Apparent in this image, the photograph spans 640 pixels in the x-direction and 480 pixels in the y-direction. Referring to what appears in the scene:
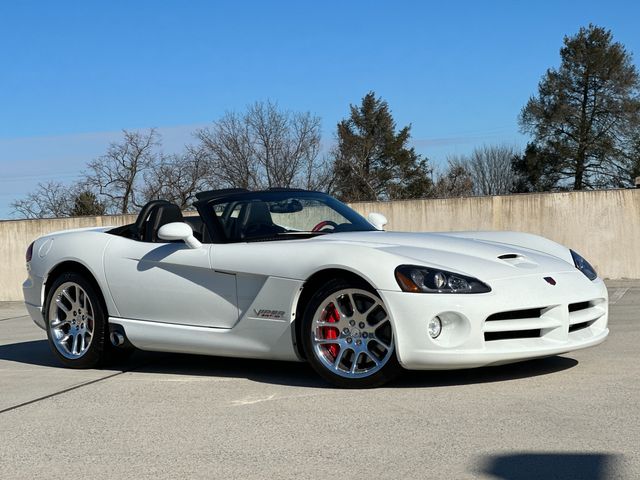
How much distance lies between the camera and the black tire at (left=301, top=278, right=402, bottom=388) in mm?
5215

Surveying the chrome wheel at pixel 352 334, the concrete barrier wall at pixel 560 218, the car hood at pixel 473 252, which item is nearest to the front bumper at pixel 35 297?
the car hood at pixel 473 252

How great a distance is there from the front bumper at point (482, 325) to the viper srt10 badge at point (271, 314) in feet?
2.57

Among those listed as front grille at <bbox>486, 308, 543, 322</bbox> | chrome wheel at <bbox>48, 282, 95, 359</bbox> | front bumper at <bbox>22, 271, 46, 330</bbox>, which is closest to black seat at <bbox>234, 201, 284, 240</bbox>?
chrome wheel at <bbox>48, 282, 95, 359</bbox>

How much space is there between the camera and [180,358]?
718 centimetres

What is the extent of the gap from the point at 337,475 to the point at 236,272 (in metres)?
2.49

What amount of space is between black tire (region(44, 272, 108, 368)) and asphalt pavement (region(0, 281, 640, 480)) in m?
0.24

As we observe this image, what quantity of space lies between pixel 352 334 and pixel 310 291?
16.4 inches

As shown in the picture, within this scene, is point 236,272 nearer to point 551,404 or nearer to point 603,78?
point 551,404

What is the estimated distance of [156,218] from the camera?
668 cm

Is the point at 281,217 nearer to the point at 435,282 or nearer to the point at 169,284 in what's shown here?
the point at 169,284

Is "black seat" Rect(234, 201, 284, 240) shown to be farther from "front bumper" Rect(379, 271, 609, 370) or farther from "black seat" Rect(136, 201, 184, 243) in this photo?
"front bumper" Rect(379, 271, 609, 370)

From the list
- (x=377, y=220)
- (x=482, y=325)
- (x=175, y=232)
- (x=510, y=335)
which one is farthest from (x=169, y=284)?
(x=510, y=335)

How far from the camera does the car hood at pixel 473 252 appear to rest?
523 centimetres

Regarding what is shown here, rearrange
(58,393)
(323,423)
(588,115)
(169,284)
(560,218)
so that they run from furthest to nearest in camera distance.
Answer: (588,115)
(560,218)
(169,284)
(58,393)
(323,423)
